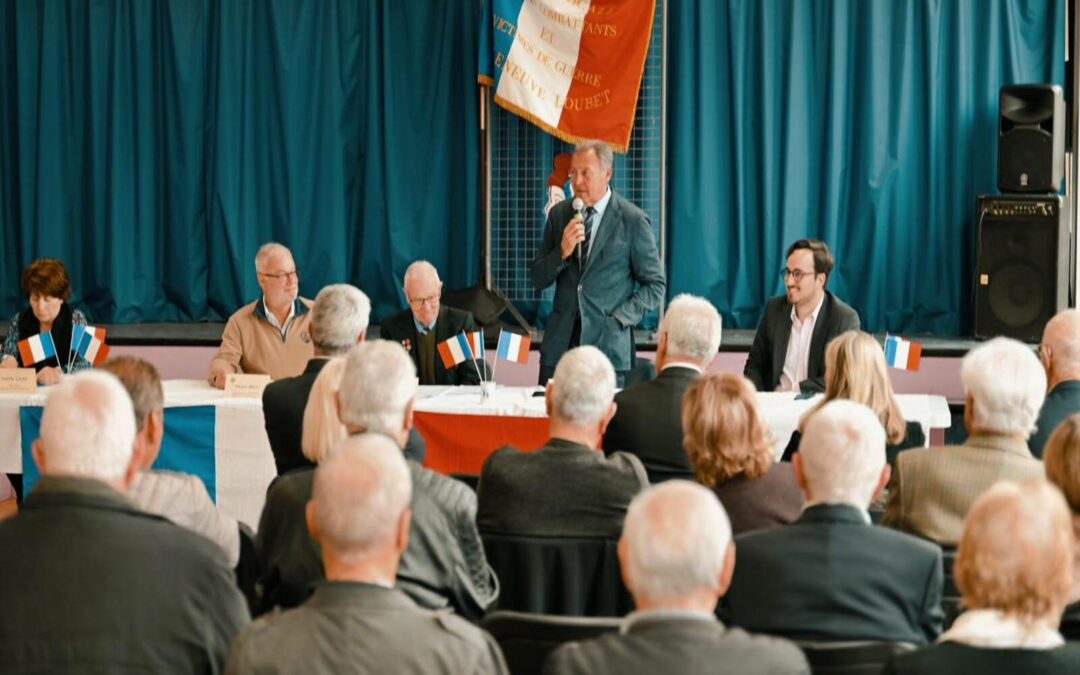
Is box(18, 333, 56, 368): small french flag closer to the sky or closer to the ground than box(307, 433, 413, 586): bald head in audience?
closer to the sky

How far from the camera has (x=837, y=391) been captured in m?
4.04

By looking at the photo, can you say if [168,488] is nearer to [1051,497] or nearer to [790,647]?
[790,647]

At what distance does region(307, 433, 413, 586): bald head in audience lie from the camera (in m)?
2.21

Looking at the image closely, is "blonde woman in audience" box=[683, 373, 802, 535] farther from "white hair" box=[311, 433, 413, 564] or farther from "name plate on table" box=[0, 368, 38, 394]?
"name plate on table" box=[0, 368, 38, 394]

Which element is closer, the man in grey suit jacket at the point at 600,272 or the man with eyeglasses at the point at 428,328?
the man with eyeglasses at the point at 428,328

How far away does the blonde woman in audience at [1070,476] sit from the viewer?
268 centimetres

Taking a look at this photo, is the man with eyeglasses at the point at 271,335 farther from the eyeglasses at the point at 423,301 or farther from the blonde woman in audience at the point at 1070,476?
the blonde woman in audience at the point at 1070,476

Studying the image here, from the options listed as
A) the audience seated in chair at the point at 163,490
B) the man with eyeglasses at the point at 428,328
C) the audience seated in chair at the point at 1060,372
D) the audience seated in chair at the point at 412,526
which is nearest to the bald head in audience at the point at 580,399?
the audience seated in chair at the point at 412,526

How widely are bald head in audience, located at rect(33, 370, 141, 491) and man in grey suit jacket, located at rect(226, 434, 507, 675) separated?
1.40 ft

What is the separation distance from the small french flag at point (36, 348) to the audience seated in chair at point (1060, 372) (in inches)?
141

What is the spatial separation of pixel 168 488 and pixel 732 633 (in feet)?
4.35

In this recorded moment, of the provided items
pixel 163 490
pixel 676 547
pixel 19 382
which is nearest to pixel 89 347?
pixel 19 382

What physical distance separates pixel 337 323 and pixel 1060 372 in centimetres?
215

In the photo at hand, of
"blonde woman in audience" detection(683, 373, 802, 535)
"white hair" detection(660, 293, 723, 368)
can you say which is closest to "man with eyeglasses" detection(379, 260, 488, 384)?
"white hair" detection(660, 293, 723, 368)
